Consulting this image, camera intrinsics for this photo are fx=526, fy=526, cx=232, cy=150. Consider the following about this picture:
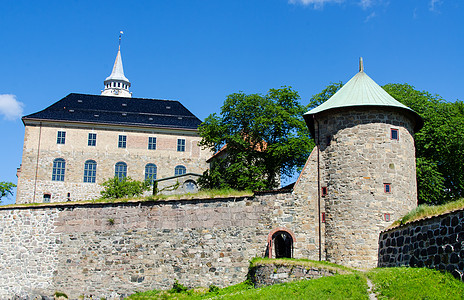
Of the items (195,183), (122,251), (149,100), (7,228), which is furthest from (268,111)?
(149,100)

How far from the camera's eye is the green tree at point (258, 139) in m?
34.7

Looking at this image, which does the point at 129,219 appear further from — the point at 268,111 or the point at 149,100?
the point at 149,100

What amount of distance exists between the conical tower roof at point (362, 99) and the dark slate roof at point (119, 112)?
3115 cm

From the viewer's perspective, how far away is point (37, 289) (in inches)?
1101

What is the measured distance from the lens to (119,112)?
188 ft

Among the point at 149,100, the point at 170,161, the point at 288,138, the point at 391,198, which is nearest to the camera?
the point at 391,198

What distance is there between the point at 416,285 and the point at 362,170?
8.82 m

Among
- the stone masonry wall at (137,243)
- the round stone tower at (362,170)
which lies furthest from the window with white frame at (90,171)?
the round stone tower at (362,170)

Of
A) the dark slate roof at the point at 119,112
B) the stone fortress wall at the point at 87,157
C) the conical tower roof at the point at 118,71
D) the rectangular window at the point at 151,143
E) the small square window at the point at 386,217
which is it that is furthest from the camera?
the conical tower roof at the point at 118,71

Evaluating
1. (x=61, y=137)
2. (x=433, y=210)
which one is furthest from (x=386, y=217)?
(x=61, y=137)

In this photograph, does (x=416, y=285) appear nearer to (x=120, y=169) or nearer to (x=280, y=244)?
(x=280, y=244)

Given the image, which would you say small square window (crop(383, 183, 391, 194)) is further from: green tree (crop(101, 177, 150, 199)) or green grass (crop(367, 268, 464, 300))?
green tree (crop(101, 177, 150, 199))

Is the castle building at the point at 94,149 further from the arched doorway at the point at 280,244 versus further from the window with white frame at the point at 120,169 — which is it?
the arched doorway at the point at 280,244

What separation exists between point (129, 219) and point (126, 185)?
59.1 feet
